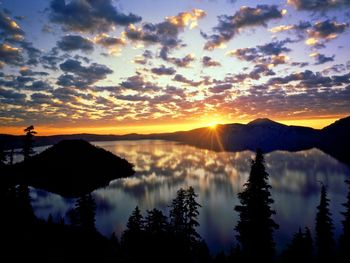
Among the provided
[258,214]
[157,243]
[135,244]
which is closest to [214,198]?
[135,244]

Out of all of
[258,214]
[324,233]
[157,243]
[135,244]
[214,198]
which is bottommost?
[214,198]

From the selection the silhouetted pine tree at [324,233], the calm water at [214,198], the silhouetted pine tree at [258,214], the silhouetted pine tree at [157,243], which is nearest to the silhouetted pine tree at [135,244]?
the silhouetted pine tree at [157,243]

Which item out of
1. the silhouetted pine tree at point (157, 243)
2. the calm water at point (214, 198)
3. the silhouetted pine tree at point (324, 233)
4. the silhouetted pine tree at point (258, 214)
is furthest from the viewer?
the calm water at point (214, 198)

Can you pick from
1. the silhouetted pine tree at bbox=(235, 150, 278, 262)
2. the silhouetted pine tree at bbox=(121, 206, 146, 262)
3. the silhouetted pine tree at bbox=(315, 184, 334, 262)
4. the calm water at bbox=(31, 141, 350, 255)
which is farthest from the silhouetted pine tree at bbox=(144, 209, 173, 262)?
the calm water at bbox=(31, 141, 350, 255)

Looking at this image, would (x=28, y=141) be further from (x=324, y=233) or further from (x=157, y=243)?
(x=324, y=233)

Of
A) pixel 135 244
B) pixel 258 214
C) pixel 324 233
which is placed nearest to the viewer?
pixel 258 214

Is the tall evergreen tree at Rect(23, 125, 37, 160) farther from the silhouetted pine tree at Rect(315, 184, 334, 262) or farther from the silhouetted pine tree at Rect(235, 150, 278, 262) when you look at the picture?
the silhouetted pine tree at Rect(315, 184, 334, 262)

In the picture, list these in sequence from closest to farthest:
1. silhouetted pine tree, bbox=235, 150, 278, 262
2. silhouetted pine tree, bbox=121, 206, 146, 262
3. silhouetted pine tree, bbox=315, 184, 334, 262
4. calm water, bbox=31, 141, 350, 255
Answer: silhouetted pine tree, bbox=235, 150, 278, 262, silhouetted pine tree, bbox=121, 206, 146, 262, silhouetted pine tree, bbox=315, 184, 334, 262, calm water, bbox=31, 141, 350, 255

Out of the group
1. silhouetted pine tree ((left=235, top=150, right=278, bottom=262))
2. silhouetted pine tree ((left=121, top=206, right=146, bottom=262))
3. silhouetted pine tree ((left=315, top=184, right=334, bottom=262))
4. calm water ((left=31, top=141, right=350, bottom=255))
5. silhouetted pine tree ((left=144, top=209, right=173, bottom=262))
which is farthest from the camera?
calm water ((left=31, top=141, right=350, bottom=255))

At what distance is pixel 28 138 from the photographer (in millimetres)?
40406

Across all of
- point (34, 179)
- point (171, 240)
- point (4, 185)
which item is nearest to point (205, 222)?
point (171, 240)

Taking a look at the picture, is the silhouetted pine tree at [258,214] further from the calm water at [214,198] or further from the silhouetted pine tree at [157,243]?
the calm water at [214,198]

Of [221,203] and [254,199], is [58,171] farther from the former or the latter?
[254,199]

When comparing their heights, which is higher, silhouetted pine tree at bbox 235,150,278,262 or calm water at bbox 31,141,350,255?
silhouetted pine tree at bbox 235,150,278,262
